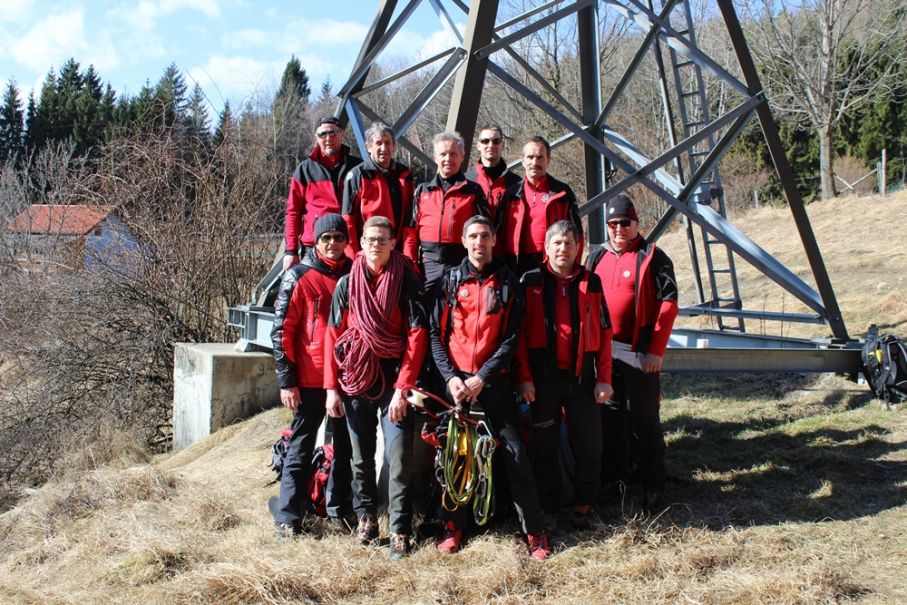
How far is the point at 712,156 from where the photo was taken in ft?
22.1

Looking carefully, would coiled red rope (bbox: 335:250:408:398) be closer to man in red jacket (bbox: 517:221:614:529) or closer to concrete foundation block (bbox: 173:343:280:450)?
man in red jacket (bbox: 517:221:614:529)

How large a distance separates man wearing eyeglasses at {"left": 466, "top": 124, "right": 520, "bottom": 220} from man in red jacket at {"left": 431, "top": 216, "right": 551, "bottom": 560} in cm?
61

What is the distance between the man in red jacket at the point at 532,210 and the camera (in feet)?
16.2

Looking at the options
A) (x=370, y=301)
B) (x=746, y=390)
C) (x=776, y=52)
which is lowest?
(x=746, y=390)

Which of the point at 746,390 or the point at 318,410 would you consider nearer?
the point at 318,410

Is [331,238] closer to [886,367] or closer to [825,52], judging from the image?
[886,367]

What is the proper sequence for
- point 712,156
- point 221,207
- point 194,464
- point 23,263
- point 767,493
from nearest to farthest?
point 767,493 → point 712,156 → point 194,464 → point 221,207 → point 23,263

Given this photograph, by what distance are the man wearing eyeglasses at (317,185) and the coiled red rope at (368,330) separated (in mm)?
1609

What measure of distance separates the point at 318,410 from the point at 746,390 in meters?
4.65

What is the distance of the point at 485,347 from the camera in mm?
4344

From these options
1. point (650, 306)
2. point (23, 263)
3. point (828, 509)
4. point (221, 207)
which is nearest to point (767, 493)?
point (828, 509)

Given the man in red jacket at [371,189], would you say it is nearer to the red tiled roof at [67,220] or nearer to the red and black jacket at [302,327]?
the red and black jacket at [302,327]

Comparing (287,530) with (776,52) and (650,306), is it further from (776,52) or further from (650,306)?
(776,52)

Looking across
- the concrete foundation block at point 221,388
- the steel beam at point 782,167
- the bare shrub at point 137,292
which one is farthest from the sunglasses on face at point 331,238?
the bare shrub at point 137,292
